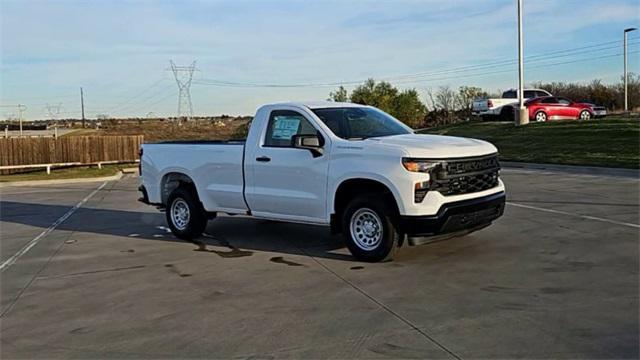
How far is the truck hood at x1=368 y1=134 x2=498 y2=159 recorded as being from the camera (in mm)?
7352

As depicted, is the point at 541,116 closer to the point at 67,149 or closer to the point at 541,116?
the point at 541,116

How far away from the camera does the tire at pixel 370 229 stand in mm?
7570

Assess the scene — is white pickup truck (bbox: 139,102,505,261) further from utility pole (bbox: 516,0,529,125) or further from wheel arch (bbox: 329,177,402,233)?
utility pole (bbox: 516,0,529,125)

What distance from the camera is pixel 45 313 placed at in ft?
20.2

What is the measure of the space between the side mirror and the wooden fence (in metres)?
28.9

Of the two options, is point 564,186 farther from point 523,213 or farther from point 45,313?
point 45,313

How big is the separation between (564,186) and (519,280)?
31.8 ft

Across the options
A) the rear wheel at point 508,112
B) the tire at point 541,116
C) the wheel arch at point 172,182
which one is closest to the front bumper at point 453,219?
the wheel arch at point 172,182

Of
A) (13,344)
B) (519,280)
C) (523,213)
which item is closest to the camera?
(13,344)

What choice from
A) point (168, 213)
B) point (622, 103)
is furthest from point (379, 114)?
point (622, 103)

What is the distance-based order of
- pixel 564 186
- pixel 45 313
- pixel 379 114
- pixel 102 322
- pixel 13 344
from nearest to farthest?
pixel 13 344 < pixel 102 322 < pixel 45 313 < pixel 379 114 < pixel 564 186

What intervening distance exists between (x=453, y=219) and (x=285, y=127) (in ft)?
9.18

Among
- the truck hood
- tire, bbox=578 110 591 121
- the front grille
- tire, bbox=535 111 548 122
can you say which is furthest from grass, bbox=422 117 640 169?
the truck hood

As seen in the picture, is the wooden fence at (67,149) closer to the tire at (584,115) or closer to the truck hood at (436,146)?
the tire at (584,115)
